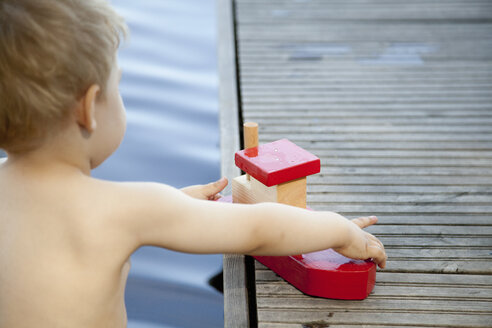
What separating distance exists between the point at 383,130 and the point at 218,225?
4.32 feet

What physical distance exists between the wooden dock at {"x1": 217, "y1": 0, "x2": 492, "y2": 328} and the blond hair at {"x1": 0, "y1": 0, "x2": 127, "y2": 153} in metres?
0.70

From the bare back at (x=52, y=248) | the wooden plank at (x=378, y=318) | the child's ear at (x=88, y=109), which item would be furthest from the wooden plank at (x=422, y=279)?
the child's ear at (x=88, y=109)

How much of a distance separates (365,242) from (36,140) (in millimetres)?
767

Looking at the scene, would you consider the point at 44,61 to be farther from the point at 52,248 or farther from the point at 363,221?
the point at 363,221

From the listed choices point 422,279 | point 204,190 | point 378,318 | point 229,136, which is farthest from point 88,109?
point 229,136

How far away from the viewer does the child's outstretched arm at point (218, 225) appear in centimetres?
112

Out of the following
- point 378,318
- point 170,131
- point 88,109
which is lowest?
point 378,318

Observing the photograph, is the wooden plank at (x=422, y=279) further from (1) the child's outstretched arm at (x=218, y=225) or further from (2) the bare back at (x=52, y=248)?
(2) the bare back at (x=52, y=248)

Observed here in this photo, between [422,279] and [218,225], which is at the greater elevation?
[218,225]

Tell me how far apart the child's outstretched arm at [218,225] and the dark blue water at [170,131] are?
1.99 feet

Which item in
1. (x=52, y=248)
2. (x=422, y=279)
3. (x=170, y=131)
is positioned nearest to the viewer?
(x=52, y=248)

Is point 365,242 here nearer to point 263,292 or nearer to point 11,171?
point 263,292

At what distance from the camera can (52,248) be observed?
1095 mm

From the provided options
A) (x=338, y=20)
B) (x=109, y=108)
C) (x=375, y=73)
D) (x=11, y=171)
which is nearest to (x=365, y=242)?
(x=109, y=108)
